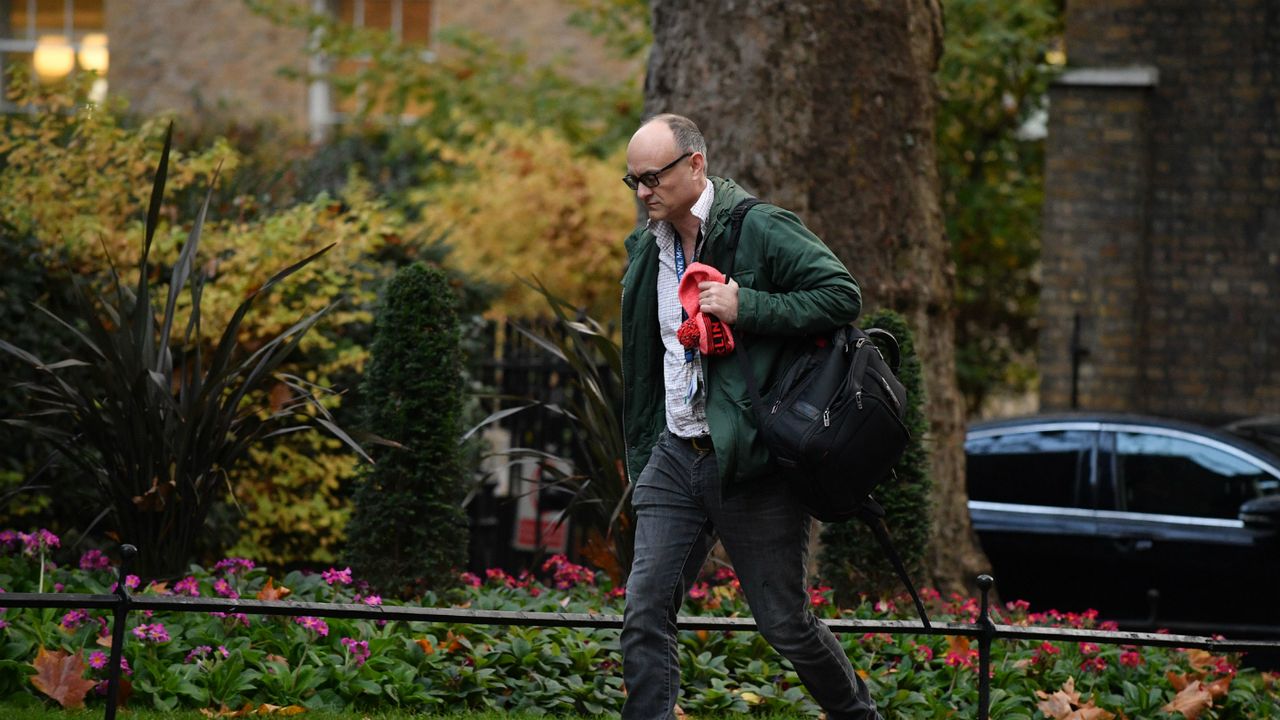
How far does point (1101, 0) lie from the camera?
13.7 m

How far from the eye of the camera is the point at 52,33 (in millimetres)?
22297

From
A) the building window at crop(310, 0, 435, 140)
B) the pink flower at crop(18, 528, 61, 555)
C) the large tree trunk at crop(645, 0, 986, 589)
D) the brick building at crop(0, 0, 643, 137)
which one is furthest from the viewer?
the building window at crop(310, 0, 435, 140)

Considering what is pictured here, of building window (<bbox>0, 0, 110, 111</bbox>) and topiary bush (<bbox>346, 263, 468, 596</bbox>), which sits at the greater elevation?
building window (<bbox>0, 0, 110, 111</bbox>)

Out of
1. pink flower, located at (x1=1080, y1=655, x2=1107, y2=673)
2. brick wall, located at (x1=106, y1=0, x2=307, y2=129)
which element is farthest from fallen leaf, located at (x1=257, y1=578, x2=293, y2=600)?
brick wall, located at (x1=106, y1=0, x2=307, y2=129)

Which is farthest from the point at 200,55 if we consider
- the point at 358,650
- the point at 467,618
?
the point at 467,618

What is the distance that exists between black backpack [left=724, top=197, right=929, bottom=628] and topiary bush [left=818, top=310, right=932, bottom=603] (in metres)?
2.43

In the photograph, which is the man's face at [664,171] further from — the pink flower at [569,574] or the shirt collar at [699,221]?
the pink flower at [569,574]

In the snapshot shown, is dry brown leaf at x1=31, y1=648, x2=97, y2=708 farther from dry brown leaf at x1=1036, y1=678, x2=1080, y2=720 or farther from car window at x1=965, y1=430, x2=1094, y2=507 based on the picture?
car window at x1=965, y1=430, x2=1094, y2=507

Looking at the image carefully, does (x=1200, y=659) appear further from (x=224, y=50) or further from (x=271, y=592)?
(x=224, y=50)

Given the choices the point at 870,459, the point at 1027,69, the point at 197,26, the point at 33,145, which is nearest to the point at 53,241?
the point at 33,145

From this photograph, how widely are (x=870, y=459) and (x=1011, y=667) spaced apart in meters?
2.36

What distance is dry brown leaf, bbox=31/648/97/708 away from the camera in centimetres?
505

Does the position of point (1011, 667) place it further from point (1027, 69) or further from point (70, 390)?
point (1027, 69)

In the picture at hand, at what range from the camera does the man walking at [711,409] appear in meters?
4.00
